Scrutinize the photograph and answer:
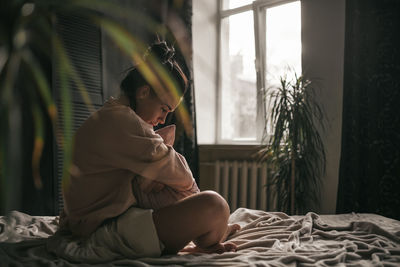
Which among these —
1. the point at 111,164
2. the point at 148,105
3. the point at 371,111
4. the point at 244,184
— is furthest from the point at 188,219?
the point at 244,184

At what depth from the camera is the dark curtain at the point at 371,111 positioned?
8.32ft

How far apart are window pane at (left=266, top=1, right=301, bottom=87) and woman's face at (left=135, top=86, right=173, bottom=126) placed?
87.2 inches

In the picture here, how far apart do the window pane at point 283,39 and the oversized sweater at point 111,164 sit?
2.40 metres

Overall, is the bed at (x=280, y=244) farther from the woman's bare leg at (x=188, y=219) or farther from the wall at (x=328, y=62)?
the wall at (x=328, y=62)

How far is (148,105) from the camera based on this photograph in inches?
54.8

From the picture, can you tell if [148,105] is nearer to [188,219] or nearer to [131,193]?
[131,193]

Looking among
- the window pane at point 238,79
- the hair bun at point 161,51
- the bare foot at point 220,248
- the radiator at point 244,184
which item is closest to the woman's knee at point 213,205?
the bare foot at point 220,248

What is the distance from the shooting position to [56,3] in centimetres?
26

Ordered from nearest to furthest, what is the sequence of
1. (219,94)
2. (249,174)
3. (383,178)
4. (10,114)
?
(10,114) < (383,178) < (249,174) < (219,94)

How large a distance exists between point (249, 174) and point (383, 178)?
116 cm

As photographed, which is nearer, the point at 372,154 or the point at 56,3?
the point at 56,3

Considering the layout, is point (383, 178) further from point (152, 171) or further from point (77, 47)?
point (77, 47)

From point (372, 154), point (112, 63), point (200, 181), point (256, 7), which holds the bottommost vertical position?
point (200, 181)

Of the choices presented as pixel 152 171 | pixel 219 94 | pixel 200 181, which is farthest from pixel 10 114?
pixel 219 94
